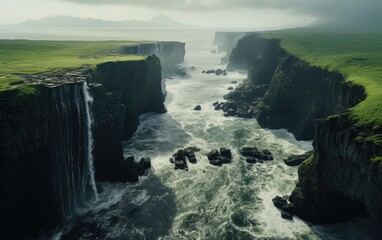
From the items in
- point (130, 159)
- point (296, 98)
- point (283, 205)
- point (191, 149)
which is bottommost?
point (191, 149)

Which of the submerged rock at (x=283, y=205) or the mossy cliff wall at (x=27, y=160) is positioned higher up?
the mossy cliff wall at (x=27, y=160)

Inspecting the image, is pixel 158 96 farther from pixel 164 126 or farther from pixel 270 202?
Answer: pixel 270 202

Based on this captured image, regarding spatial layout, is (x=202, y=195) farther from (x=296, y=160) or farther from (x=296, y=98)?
(x=296, y=98)

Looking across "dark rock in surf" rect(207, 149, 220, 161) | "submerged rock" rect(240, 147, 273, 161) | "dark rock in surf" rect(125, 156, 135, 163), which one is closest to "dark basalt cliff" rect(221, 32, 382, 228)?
"submerged rock" rect(240, 147, 273, 161)

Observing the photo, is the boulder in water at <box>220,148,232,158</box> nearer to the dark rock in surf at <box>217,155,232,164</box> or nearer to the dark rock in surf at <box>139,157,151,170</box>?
A: the dark rock in surf at <box>217,155,232,164</box>

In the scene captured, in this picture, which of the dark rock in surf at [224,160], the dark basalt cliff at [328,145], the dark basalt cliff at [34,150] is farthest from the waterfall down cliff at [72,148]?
the dark basalt cliff at [328,145]

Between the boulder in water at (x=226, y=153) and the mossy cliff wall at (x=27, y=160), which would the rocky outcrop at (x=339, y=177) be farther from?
the mossy cliff wall at (x=27, y=160)

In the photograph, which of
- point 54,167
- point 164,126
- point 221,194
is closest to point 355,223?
point 221,194

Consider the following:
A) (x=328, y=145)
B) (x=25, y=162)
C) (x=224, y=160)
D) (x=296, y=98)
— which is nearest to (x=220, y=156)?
(x=224, y=160)
